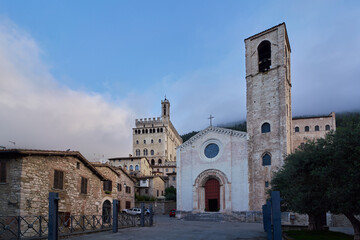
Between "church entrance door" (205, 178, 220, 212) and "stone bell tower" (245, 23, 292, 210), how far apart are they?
532cm

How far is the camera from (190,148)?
45.5 metres

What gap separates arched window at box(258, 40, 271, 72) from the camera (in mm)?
41469

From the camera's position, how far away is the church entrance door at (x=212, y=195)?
42.4m

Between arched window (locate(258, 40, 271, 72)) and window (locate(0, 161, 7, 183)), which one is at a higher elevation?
arched window (locate(258, 40, 271, 72))

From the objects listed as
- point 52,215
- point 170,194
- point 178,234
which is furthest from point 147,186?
point 52,215

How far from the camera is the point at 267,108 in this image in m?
39.2

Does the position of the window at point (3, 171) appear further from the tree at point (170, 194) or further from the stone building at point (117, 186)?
the tree at point (170, 194)

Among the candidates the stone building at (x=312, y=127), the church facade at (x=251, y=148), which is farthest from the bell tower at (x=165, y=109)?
the church facade at (x=251, y=148)

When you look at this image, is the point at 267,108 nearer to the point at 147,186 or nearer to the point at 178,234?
the point at 178,234

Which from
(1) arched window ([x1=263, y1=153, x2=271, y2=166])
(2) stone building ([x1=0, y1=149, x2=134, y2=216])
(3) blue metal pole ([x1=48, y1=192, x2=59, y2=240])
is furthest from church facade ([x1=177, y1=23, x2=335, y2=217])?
(3) blue metal pole ([x1=48, y1=192, x2=59, y2=240])

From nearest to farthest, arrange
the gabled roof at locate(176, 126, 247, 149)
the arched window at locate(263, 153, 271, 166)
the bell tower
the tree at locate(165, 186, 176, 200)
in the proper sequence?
the arched window at locate(263, 153, 271, 166) → the gabled roof at locate(176, 126, 247, 149) → the tree at locate(165, 186, 176, 200) → the bell tower

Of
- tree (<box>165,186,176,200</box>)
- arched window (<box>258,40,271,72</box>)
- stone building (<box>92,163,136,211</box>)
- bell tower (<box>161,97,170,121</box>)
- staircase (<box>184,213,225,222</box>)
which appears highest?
bell tower (<box>161,97,170,121</box>)

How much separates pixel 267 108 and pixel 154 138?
6295 centimetres

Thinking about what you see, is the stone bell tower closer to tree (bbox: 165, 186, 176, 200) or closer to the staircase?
the staircase
